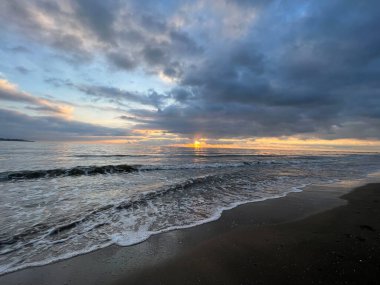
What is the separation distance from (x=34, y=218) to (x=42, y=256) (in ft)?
9.66

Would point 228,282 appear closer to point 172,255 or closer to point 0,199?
point 172,255

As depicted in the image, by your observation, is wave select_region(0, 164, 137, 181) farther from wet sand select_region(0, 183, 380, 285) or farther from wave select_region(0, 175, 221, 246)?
wet sand select_region(0, 183, 380, 285)

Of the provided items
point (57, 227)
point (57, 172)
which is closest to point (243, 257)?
point (57, 227)

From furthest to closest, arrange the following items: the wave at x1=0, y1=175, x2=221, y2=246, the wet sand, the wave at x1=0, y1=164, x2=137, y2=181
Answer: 1. the wave at x1=0, y1=164, x2=137, y2=181
2. the wave at x1=0, y1=175, x2=221, y2=246
3. the wet sand

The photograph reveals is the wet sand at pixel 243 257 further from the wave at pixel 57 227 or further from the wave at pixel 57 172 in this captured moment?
the wave at pixel 57 172

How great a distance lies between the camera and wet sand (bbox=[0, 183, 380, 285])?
3682 millimetres

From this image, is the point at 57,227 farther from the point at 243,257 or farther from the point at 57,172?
the point at 57,172

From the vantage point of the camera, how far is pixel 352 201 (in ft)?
29.7

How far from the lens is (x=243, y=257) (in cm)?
439

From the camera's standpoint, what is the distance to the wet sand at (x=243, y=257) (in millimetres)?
3682

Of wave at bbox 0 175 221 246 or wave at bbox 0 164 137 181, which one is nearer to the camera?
wave at bbox 0 175 221 246

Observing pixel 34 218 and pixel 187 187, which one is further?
pixel 187 187

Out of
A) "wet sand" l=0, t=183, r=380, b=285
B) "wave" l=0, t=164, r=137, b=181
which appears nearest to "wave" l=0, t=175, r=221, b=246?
"wet sand" l=0, t=183, r=380, b=285

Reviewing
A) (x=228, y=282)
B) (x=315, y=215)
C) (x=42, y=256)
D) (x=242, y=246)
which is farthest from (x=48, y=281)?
(x=315, y=215)
